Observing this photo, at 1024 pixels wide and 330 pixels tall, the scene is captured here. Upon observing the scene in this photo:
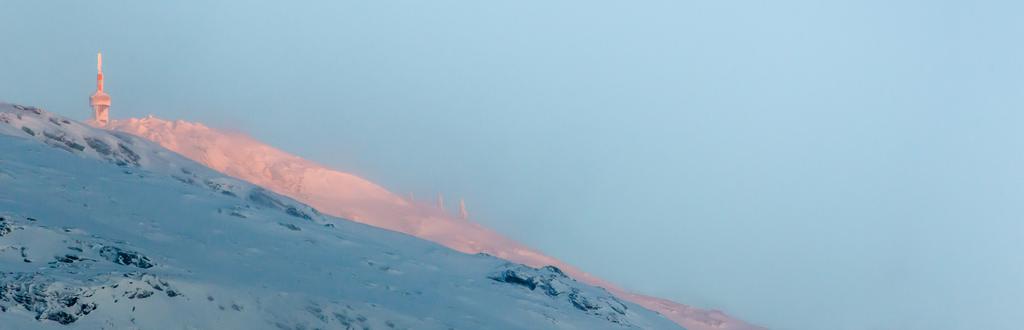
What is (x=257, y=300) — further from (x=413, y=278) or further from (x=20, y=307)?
(x=413, y=278)

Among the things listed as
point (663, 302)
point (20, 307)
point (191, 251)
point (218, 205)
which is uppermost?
point (663, 302)

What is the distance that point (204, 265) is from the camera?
21125mm

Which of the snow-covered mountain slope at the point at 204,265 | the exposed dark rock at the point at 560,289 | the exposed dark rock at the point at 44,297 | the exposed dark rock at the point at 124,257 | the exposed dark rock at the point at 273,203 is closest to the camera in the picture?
the exposed dark rock at the point at 44,297

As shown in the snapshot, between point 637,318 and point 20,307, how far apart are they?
20085 millimetres

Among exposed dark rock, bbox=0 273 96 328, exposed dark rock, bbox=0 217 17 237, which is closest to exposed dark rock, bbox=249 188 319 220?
exposed dark rock, bbox=0 217 17 237

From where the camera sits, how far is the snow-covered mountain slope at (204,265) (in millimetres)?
16922

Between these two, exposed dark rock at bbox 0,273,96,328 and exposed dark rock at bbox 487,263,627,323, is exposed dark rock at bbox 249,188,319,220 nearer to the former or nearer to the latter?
exposed dark rock at bbox 487,263,627,323

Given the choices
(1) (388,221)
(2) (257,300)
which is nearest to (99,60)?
(1) (388,221)

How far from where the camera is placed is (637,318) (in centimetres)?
3058

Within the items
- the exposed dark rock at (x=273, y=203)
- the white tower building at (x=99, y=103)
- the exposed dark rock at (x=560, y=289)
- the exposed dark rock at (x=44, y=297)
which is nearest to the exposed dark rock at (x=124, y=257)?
the exposed dark rock at (x=44, y=297)

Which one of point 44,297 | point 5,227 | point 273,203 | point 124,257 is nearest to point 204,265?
point 124,257

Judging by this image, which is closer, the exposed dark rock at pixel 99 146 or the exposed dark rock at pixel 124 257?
the exposed dark rock at pixel 124 257

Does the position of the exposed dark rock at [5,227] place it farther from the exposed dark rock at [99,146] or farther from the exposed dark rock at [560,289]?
the exposed dark rock at [99,146]

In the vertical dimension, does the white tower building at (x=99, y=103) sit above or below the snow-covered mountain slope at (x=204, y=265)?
above
